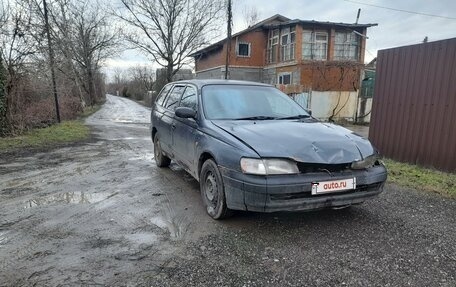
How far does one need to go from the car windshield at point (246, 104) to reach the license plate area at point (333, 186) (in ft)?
4.70

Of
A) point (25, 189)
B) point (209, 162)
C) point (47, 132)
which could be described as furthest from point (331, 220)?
A: point (47, 132)

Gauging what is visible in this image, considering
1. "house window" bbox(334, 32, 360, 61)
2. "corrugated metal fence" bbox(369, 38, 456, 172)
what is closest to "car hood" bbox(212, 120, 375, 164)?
"corrugated metal fence" bbox(369, 38, 456, 172)

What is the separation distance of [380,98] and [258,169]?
587 cm

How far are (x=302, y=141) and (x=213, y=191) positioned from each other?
1236 millimetres

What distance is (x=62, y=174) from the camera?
6395mm

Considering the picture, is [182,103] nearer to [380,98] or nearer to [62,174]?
[62,174]

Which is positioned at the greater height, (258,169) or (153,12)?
(153,12)

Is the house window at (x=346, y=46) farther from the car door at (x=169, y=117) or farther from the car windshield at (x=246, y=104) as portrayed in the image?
the car windshield at (x=246, y=104)

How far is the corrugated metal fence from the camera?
21.7 ft

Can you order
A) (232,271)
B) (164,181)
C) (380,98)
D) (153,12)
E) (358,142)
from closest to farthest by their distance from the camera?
1. (232,271)
2. (358,142)
3. (164,181)
4. (380,98)
5. (153,12)

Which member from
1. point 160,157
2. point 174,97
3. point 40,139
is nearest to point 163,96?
point 174,97

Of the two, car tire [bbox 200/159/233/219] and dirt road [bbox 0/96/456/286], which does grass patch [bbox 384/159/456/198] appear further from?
car tire [bbox 200/159/233/219]

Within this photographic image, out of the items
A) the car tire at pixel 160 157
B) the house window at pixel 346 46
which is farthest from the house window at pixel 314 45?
the car tire at pixel 160 157

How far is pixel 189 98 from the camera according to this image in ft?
17.6
